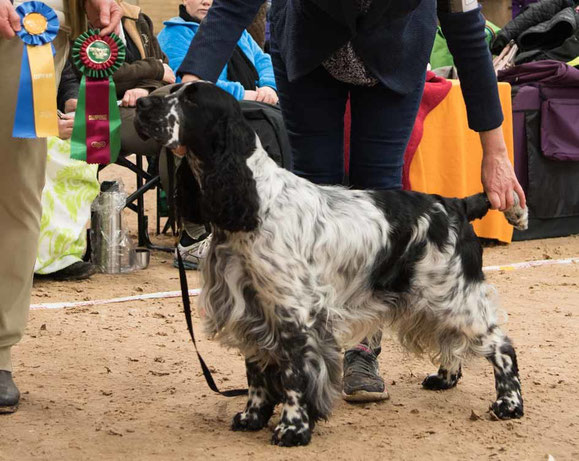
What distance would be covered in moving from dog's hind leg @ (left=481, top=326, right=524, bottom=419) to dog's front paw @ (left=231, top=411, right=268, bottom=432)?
2.35 ft

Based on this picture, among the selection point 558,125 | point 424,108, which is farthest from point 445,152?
point 558,125

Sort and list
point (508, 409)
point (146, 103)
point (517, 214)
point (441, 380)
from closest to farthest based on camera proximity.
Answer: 1. point (146, 103)
2. point (508, 409)
3. point (517, 214)
4. point (441, 380)

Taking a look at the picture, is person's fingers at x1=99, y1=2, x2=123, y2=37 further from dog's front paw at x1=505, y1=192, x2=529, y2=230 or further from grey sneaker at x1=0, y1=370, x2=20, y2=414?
dog's front paw at x1=505, y1=192, x2=529, y2=230

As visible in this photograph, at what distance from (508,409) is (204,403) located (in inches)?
37.5

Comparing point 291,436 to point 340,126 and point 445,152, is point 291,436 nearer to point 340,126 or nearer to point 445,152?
point 340,126

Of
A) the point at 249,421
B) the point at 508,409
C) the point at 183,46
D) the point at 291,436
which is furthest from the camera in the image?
the point at 183,46

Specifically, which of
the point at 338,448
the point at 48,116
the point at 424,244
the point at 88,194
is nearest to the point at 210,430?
the point at 338,448

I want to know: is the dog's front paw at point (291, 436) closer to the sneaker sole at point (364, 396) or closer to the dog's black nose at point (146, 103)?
the sneaker sole at point (364, 396)

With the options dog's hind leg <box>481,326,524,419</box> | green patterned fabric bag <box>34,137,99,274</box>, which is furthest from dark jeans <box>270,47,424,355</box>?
green patterned fabric bag <box>34,137,99,274</box>

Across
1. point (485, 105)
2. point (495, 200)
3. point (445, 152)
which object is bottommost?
point (445, 152)

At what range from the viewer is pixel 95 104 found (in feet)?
9.87

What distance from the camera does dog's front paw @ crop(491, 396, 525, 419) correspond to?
2707 millimetres

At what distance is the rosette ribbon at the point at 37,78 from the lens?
8.55 feet

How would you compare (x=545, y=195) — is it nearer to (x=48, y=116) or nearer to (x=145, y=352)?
(x=145, y=352)
